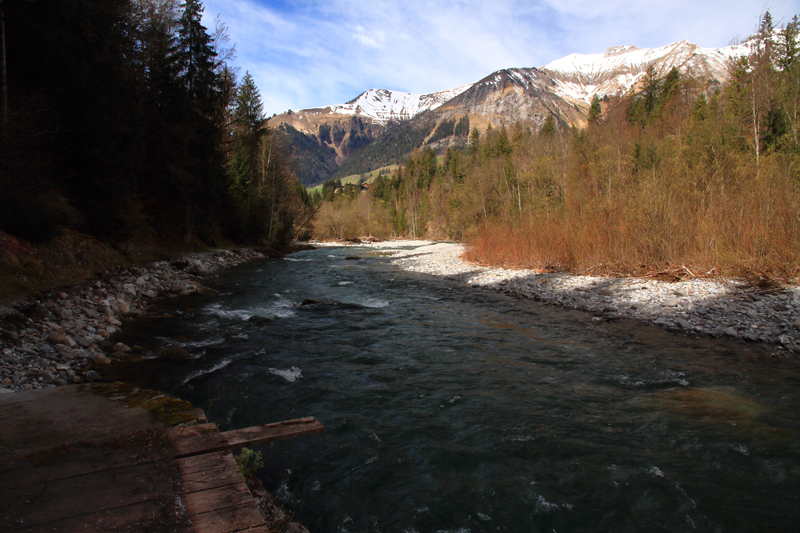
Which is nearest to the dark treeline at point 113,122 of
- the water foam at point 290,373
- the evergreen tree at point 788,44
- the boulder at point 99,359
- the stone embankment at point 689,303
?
the boulder at point 99,359

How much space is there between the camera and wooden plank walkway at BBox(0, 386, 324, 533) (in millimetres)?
2281

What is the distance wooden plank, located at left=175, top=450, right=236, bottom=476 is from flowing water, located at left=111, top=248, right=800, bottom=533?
95cm

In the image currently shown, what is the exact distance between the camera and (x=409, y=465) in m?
4.18

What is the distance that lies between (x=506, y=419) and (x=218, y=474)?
12.2 ft

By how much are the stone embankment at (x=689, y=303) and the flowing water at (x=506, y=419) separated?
0.67 meters

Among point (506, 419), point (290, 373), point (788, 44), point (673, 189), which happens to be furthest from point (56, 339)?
point (788, 44)

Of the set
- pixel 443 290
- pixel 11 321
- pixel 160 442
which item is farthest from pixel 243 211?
pixel 160 442

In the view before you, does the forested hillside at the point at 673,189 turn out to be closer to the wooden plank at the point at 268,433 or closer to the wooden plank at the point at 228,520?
the wooden plank at the point at 268,433

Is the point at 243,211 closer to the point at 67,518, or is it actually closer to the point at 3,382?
the point at 3,382

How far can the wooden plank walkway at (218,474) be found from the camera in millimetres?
2328

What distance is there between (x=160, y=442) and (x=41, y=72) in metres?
14.7

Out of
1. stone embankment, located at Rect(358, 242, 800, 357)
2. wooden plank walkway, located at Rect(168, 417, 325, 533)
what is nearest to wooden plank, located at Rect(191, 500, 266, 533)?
wooden plank walkway, located at Rect(168, 417, 325, 533)

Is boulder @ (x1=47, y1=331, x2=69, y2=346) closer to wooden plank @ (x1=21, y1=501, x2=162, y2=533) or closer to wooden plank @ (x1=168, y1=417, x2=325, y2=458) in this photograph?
wooden plank @ (x1=168, y1=417, x2=325, y2=458)

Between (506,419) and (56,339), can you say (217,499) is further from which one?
(56,339)
